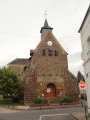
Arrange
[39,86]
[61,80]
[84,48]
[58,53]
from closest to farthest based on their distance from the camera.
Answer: [84,48] → [39,86] → [61,80] → [58,53]

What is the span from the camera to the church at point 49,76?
876 inches

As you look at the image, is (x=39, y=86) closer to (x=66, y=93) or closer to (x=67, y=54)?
(x=66, y=93)

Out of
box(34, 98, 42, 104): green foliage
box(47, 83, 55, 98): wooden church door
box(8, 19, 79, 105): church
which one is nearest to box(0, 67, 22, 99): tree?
box(8, 19, 79, 105): church

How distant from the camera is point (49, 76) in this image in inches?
936

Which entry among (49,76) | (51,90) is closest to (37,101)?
(51,90)

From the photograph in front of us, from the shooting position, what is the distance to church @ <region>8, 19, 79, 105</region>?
73.0 ft

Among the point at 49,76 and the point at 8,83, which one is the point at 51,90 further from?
the point at 8,83

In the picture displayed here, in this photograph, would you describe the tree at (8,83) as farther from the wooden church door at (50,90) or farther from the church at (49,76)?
the wooden church door at (50,90)

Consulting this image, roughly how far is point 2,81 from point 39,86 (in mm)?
6087

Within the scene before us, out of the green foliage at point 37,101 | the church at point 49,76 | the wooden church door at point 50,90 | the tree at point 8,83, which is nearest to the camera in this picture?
the green foliage at point 37,101

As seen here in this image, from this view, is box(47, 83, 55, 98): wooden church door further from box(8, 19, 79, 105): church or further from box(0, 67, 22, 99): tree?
box(0, 67, 22, 99): tree

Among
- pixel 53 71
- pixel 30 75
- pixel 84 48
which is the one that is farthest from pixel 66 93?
pixel 84 48

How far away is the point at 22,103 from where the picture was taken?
22266 millimetres

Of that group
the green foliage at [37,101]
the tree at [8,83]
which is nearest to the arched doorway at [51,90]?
the green foliage at [37,101]
